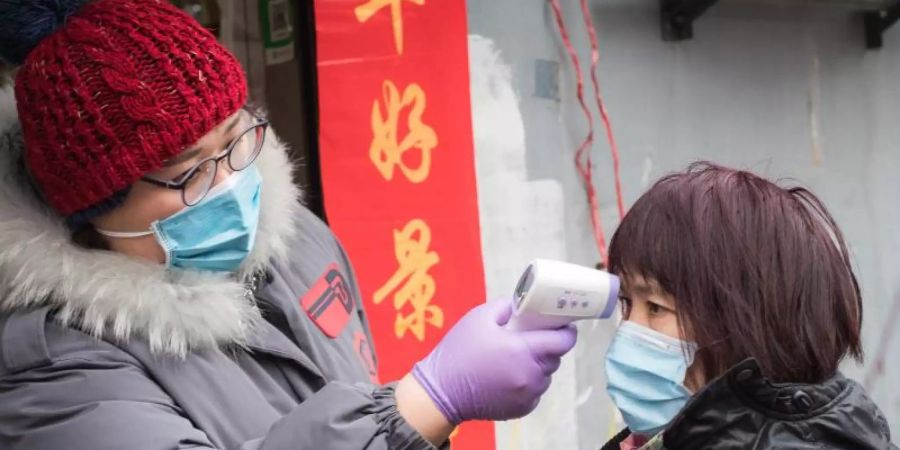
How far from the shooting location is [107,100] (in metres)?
1.36

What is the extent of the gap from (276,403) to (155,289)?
0.92 ft

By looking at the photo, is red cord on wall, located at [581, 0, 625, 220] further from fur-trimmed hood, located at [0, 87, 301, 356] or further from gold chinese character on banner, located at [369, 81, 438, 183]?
fur-trimmed hood, located at [0, 87, 301, 356]

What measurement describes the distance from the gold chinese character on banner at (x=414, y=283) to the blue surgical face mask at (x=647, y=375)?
1.19 meters

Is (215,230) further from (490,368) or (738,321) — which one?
(738,321)

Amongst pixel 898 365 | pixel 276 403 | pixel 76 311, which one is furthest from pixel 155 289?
pixel 898 365

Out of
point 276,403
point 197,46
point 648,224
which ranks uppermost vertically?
point 197,46

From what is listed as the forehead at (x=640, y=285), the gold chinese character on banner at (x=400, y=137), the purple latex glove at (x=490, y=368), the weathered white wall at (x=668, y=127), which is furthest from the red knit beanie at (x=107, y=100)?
the weathered white wall at (x=668, y=127)

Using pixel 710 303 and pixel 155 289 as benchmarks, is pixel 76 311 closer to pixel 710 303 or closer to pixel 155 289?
pixel 155 289

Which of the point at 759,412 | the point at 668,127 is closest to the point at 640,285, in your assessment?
the point at 759,412

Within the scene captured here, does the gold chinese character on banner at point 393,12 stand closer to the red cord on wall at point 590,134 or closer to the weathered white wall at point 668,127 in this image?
the weathered white wall at point 668,127

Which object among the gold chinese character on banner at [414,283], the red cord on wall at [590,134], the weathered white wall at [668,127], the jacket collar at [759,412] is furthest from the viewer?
the red cord on wall at [590,134]

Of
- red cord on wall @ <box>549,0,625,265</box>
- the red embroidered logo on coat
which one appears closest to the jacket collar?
the red embroidered logo on coat

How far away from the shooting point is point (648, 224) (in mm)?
1361

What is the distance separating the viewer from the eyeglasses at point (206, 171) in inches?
57.3
